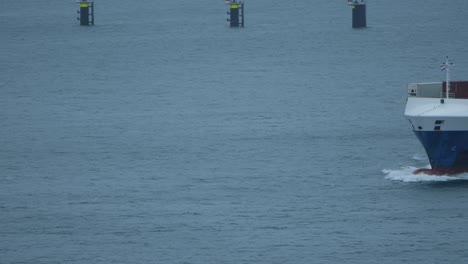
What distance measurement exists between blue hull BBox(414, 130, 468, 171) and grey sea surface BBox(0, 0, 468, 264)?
3.47 ft

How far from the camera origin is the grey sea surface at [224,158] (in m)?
59.7

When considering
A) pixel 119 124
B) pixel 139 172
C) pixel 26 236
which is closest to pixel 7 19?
pixel 119 124

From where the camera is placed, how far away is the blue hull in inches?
2692

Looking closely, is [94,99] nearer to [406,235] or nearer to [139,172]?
[139,172]

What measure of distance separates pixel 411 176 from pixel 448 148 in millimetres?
2446

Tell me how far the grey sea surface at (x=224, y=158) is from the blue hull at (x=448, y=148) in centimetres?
106

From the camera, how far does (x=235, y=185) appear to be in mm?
70500

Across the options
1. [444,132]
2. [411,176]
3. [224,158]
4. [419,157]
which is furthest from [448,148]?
[224,158]

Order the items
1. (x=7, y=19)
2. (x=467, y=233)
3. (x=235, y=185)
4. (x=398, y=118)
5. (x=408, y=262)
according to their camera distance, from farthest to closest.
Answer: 1. (x=7, y=19)
2. (x=398, y=118)
3. (x=235, y=185)
4. (x=467, y=233)
5. (x=408, y=262)

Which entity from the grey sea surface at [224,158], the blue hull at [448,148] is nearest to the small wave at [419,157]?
the grey sea surface at [224,158]

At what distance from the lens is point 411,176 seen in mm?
69750

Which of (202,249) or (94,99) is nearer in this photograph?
(202,249)

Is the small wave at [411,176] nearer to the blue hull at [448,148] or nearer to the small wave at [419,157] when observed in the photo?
the blue hull at [448,148]

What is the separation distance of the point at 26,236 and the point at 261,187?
13691mm
